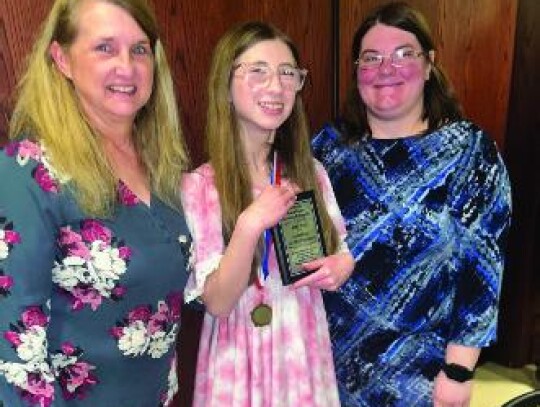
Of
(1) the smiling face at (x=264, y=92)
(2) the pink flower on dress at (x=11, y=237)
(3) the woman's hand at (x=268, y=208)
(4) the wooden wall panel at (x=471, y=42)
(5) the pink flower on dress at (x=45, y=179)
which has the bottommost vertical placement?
(2) the pink flower on dress at (x=11, y=237)

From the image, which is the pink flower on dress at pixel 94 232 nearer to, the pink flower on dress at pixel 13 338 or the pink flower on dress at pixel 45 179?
the pink flower on dress at pixel 45 179

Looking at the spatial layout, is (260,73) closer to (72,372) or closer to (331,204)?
(331,204)

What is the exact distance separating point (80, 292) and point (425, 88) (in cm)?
98

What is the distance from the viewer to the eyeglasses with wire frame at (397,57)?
1349mm

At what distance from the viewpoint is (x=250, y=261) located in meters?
1.16

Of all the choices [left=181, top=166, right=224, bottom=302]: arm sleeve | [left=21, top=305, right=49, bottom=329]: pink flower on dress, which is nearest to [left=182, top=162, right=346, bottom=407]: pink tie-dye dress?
[left=181, top=166, right=224, bottom=302]: arm sleeve

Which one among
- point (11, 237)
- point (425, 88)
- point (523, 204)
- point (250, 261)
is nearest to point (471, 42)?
point (425, 88)

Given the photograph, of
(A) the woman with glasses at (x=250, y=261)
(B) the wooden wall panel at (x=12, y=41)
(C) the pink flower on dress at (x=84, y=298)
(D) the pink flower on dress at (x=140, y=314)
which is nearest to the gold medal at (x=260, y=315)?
(A) the woman with glasses at (x=250, y=261)

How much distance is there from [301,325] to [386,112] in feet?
1.80


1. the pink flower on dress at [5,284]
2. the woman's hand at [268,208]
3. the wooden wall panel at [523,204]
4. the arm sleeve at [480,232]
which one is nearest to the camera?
the pink flower on dress at [5,284]

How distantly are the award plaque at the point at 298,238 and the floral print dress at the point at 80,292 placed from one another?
0.67 feet

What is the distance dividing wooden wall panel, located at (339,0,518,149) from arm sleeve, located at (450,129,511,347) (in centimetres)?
72

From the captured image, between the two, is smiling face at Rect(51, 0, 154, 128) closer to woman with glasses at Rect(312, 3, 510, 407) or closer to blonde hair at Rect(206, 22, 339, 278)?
blonde hair at Rect(206, 22, 339, 278)

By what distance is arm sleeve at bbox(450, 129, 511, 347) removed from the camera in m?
1.31
